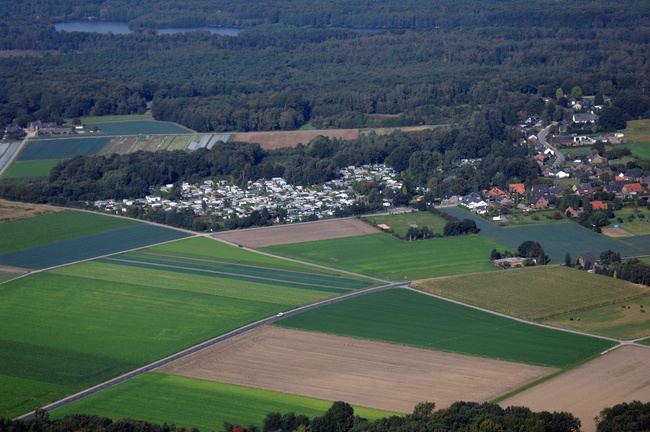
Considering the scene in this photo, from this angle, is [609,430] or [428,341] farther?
[428,341]

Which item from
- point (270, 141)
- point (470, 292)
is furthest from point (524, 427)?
point (270, 141)

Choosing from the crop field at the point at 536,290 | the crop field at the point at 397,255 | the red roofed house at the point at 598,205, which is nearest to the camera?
the crop field at the point at 536,290

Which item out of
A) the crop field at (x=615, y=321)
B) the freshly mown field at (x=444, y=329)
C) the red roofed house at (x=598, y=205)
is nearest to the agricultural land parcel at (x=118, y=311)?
the freshly mown field at (x=444, y=329)

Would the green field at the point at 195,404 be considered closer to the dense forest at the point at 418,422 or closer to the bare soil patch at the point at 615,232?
the dense forest at the point at 418,422

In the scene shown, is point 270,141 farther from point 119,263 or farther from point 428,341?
point 428,341

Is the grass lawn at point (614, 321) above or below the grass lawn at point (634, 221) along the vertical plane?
below

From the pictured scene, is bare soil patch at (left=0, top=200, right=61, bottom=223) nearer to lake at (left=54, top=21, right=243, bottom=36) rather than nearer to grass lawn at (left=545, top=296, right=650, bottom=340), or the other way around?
grass lawn at (left=545, top=296, right=650, bottom=340)
